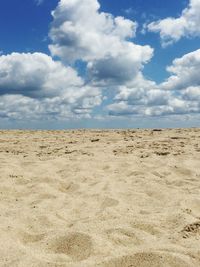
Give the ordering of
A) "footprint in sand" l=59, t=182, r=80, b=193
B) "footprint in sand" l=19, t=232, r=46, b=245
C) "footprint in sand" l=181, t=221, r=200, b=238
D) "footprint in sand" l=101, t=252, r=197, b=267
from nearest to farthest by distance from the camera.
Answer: "footprint in sand" l=101, t=252, r=197, b=267 → "footprint in sand" l=19, t=232, r=46, b=245 → "footprint in sand" l=181, t=221, r=200, b=238 → "footprint in sand" l=59, t=182, r=80, b=193

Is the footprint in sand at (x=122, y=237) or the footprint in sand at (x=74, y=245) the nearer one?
the footprint in sand at (x=74, y=245)

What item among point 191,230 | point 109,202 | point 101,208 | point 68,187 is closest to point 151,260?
point 191,230

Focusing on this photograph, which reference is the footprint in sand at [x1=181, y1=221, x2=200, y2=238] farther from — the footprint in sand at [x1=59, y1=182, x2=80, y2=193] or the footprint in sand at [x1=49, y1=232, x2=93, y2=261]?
the footprint in sand at [x1=59, y1=182, x2=80, y2=193]

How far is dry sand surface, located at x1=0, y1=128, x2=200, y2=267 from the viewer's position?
Result: 4.14 meters

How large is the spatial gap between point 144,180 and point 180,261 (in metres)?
3.78

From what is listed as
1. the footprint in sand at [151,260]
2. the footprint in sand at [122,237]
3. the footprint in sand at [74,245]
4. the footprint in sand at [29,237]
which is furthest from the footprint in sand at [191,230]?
the footprint in sand at [29,237]

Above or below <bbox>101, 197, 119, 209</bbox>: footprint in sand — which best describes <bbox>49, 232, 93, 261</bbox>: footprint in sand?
below

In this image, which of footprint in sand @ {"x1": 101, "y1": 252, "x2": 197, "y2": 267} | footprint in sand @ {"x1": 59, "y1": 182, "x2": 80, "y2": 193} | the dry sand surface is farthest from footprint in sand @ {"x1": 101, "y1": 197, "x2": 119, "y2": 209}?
footprint in sand @ {"x1": 101, "y1": 252, "x2": 197, "y2": 267}

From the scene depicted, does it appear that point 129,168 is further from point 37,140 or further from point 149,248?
point 37,140

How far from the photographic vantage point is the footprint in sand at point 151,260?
12.7 feet

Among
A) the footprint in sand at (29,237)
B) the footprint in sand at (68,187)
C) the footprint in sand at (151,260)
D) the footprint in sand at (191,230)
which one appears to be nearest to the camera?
the footprint in sand at (151,260)

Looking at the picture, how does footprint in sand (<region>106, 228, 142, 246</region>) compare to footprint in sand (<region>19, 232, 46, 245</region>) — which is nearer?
footprint in sand (<region>106, 228, 142, 246</region>)

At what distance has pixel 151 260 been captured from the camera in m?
3.96

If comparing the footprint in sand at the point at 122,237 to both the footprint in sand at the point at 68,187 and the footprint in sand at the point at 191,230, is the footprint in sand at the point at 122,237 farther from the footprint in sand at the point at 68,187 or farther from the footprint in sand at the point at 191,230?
the footprint in sand at the point at 68,187
